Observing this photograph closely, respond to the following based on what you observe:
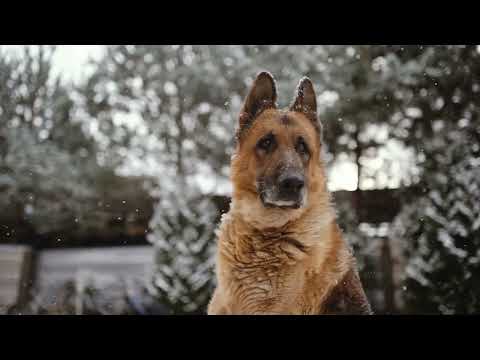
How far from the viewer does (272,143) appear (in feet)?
6.47

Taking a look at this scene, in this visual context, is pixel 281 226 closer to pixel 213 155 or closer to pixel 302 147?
pixel 302 147

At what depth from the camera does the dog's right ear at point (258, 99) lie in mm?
1949

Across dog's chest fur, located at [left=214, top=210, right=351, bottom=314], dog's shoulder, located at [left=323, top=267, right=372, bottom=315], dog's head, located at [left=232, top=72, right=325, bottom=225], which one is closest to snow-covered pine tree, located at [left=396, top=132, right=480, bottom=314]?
dog's shoulder, located at [left=323, top=267, right=372, bottom=315]

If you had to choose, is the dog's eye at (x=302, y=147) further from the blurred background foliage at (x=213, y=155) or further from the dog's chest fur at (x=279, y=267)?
the blurred background foliage at (x=213, y=155)

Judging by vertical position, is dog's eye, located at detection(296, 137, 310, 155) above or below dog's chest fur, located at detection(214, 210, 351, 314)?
above

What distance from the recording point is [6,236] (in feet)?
20.3

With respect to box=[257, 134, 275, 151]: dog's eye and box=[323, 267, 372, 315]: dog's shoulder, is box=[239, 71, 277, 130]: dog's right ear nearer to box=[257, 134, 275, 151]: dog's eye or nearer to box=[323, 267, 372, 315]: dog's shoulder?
box=[257, 134, 275, 151]: dog's eye

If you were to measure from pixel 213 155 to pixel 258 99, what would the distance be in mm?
4116

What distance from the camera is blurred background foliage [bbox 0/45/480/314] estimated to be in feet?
15.9

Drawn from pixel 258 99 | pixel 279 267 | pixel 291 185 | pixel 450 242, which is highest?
pixel 258 99

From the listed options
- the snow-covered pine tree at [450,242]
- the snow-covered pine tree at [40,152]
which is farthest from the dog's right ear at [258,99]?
the snow-covered pine tree at [40,152]

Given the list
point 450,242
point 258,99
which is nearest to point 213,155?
point 450,242
